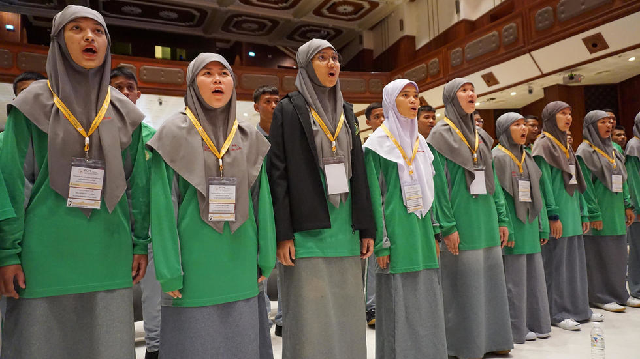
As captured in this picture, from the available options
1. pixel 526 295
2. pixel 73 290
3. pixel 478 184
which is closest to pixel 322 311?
pixel 73 290

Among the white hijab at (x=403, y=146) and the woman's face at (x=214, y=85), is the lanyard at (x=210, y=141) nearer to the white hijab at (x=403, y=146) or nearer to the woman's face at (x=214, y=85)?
the woman's face at (x=214, y=85)

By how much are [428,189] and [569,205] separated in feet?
6.27

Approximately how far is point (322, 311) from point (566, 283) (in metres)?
2.61

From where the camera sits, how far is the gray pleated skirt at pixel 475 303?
2730mm

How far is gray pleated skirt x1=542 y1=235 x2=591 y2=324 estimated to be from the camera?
12.1 feet

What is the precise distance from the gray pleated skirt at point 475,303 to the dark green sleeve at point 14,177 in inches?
89.1

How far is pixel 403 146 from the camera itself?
101 inches

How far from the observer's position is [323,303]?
2037mm

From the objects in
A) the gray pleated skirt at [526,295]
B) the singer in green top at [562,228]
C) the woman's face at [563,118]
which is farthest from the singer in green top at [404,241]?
the woman's face at [563,118]

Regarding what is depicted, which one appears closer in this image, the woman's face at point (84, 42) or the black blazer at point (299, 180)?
the woman's face at point (84, 42)

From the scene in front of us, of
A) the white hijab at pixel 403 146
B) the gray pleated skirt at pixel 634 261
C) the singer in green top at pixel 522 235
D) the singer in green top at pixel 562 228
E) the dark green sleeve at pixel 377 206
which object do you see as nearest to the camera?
the dark green sleeve at pixel 377 206

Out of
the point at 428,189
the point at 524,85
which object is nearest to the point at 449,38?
the point at 524,85

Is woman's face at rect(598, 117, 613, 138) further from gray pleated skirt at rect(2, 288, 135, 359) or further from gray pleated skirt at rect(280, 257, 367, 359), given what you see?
gray pleated skirt at rect(2, 288, 135, 359)

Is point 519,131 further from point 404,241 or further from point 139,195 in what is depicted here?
point 139,195
